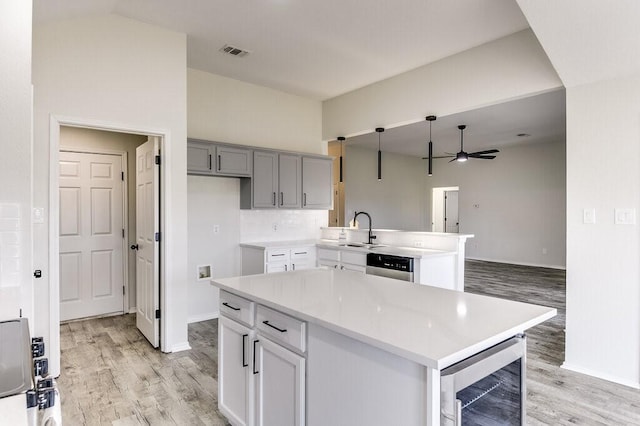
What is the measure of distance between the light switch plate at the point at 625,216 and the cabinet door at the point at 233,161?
3670 millimetres

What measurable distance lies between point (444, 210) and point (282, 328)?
34.3 ft

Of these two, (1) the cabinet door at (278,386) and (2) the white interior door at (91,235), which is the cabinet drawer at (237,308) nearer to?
(1) the cabinet door at (278,386)

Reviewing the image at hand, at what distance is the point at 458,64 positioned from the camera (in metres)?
3.98

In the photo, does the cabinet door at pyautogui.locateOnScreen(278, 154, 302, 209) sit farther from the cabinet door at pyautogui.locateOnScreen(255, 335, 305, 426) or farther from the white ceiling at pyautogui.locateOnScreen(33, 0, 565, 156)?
the cabinet door at pyautogui.locateOnScreen(255, 335, 305, 426)

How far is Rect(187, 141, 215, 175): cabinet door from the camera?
415 centimetres

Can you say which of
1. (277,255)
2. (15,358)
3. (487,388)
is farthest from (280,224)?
(15,358)

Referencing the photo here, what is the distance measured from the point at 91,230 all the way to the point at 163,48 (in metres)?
2.57

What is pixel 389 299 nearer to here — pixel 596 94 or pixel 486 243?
pixel 596 94

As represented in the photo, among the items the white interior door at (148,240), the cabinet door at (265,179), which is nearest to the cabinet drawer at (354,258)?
the cabinet door at (265,179)

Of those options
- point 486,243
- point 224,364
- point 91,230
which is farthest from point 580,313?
point 486,243

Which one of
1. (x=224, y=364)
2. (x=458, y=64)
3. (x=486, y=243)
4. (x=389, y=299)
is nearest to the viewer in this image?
(x=389, y=299)

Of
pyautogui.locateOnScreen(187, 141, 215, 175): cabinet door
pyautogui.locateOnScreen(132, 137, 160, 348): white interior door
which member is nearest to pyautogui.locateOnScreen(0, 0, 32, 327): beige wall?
pyautogui.locateOnScreen(132, 137, 160, 348): white interior door

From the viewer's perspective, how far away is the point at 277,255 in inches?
183

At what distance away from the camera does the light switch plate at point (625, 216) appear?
2816 mm
